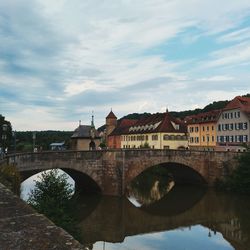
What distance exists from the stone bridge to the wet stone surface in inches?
829

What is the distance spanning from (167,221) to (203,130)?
37.6m

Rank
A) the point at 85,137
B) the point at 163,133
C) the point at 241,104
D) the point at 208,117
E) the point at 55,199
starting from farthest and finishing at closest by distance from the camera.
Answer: the point at 163,133, the point at 208,117, the point at 241,104, the point at 85,137, the point at 55,199

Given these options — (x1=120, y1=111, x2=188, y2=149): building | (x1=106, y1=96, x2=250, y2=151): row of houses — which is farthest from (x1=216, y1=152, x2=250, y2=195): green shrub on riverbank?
(x1=120, y1=111, x2=188, y2=149): building

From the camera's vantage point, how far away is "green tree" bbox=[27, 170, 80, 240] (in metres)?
15.4

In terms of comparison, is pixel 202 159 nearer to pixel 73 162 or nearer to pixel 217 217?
pixel 217 217

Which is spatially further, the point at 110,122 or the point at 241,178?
the point at 110,122

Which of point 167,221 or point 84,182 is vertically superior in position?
point 84,182

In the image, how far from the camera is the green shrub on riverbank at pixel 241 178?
34750 millimetres

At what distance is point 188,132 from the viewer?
2660 inches

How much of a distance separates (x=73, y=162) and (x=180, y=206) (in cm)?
1026

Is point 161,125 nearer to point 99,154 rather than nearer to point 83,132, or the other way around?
point 83,132

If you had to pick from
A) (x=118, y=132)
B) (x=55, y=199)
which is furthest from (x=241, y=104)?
(x=55, y=199)

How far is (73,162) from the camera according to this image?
3189cm

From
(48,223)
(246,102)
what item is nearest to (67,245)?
(48,223)
